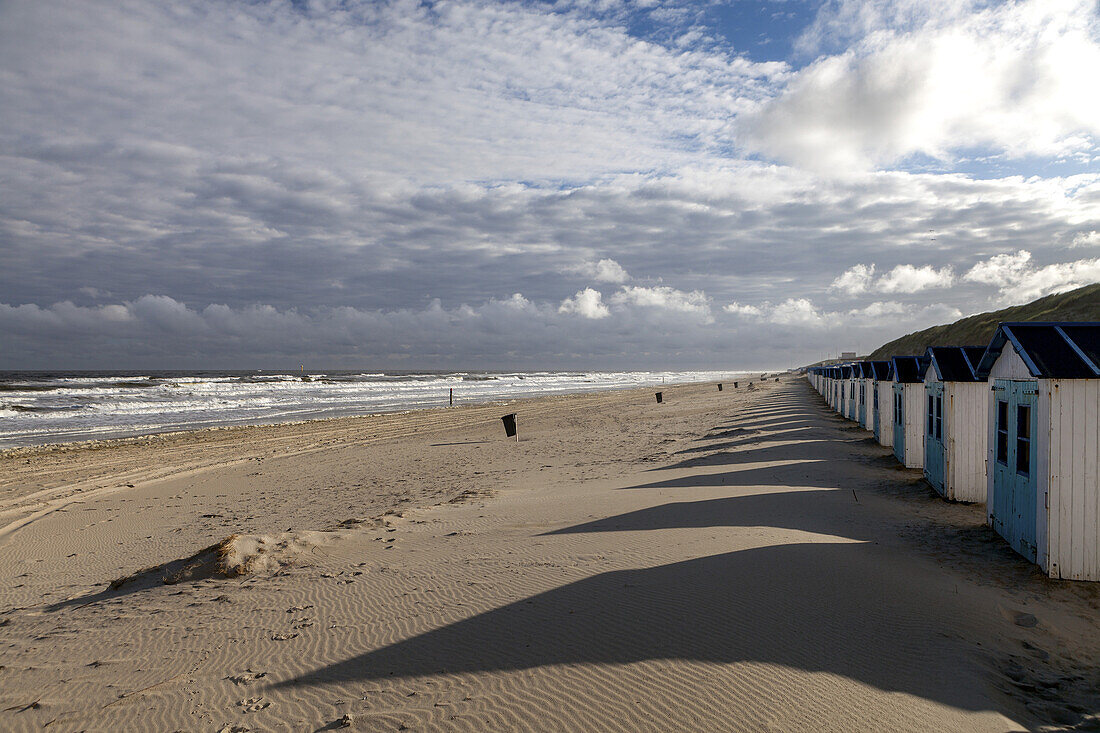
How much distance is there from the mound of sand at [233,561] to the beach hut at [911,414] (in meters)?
13.5

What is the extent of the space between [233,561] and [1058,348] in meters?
10.1

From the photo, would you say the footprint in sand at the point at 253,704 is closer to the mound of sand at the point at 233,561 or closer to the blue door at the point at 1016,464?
the mound of sand at the point at 233,561

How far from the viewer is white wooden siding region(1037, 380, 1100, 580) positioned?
21.7 feet

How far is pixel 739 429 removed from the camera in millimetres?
22938

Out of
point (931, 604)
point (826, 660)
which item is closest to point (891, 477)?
point (931, 604)

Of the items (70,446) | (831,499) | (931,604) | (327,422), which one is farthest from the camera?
(327,422)

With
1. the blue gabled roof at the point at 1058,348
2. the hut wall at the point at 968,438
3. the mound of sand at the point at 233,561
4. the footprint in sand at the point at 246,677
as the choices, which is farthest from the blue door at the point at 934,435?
the footprint in sand at the point at 246,677

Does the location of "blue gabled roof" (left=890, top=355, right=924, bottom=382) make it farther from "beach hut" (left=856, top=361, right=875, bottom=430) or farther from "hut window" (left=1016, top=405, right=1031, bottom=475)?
"hut window" (left=1016, top=405, right=1031, bottom=475)

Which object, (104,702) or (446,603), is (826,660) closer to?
(446,603)

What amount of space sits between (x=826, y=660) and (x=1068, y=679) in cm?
197

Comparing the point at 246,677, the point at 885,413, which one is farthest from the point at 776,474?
the point at 246,677

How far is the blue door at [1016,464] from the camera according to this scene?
725 centimetres

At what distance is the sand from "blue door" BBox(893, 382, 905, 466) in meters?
3.23

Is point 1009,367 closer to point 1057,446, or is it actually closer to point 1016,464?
point 1016,464
